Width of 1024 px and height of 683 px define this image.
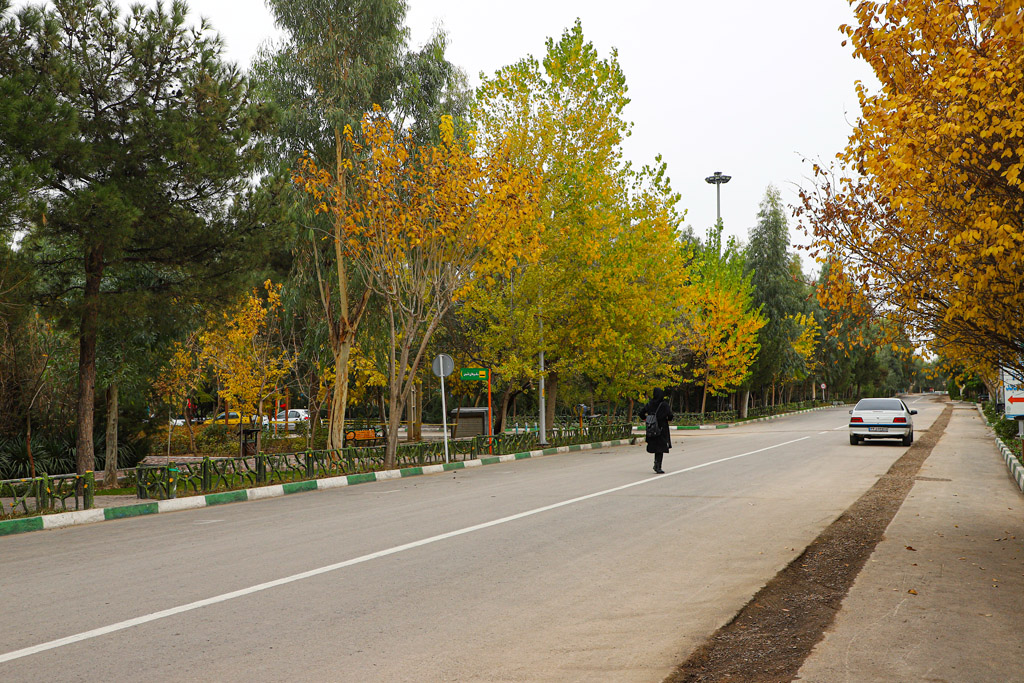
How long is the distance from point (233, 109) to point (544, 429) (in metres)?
15.9

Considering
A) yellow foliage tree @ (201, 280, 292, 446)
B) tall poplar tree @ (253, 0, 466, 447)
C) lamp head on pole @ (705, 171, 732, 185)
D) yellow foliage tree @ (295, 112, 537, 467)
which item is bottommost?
yellow foliage tree @ (201, 280, 292, 446)

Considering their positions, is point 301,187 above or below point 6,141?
above

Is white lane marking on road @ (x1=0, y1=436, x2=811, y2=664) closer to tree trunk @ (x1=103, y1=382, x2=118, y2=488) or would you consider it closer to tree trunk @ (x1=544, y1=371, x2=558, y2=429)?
tree trunk @ (x1=103, y1=382, x2=118, y2=488)

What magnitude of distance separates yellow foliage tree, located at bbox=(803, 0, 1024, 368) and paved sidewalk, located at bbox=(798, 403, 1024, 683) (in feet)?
7.97

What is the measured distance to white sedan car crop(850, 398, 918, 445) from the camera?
25875 millimetres

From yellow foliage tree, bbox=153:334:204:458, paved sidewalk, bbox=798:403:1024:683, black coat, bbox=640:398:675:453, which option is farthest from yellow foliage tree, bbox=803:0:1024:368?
yellow foliage tree, bbox=153:334:204:458

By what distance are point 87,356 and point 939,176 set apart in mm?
14821

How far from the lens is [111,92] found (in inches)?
609

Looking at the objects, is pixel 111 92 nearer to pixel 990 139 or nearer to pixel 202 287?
pixel 202 287

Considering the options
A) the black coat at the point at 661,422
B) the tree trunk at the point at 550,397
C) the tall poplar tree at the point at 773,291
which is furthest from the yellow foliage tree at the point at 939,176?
the tall poplar tree at the point at 773,291

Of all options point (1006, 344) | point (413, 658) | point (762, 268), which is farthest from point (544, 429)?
point (762, 268)

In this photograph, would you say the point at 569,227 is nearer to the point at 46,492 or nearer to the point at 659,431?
the point at 659,431

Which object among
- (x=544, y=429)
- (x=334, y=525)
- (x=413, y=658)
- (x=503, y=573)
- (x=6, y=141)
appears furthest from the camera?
(x=544, y=429)

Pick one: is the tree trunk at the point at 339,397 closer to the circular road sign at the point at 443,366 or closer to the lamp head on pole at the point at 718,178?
the circular road sign at the point at 443,366
